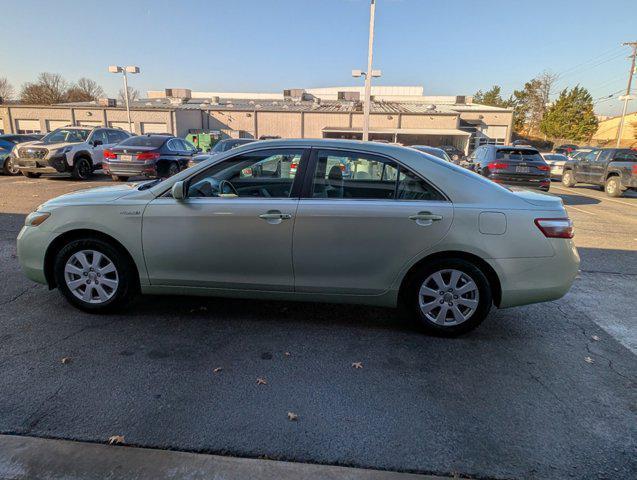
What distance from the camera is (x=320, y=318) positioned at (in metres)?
4.18

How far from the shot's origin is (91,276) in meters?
3.97

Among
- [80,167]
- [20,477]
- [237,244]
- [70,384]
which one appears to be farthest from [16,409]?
[80,167]

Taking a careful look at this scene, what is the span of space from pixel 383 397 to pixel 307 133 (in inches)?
1592

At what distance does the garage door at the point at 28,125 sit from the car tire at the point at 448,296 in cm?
4969

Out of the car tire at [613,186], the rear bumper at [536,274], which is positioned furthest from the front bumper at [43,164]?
the car tire at [613,186]

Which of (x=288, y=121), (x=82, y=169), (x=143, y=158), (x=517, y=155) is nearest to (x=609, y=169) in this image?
(x=517, y=155)

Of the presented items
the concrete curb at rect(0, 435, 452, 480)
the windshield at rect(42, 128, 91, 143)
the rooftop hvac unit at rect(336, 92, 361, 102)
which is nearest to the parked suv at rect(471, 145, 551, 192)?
the concrete curb at rect(0, 435, 452, 480)

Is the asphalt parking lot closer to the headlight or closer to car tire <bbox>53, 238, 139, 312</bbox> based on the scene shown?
car tire <bbox>53, 238, 139, 312</bbox>

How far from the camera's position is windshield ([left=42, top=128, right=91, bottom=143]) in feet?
49.6

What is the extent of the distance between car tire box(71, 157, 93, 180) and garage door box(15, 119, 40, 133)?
34710 millimetres

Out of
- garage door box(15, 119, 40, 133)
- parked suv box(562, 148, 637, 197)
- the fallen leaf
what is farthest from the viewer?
garage door box(15, 119, 40, 133)

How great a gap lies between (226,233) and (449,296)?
1999 mm

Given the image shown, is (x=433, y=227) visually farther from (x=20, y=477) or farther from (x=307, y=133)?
(x=307, y=133)

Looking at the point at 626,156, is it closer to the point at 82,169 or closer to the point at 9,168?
the point at 82,169
